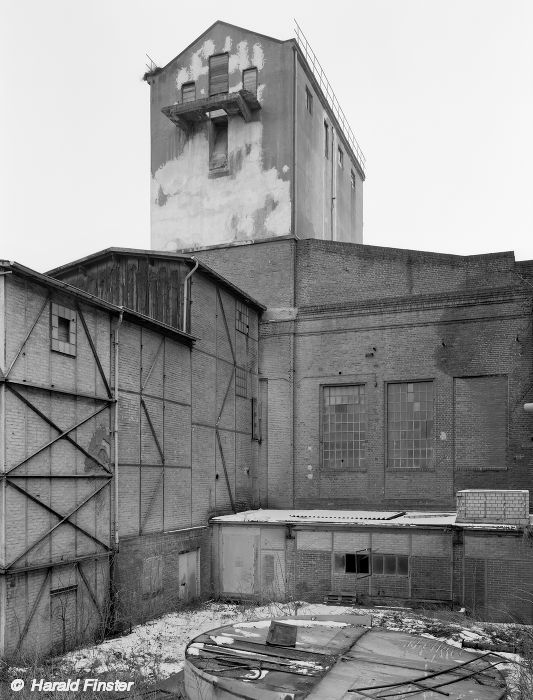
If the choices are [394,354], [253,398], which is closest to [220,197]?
[253,398]

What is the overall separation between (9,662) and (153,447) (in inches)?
252

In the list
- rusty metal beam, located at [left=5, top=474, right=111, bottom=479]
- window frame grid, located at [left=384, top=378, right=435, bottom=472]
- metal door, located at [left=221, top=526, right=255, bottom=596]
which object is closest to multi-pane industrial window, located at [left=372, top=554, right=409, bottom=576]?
metal door, located at [left=221, top=526, right=255, bottom=596]

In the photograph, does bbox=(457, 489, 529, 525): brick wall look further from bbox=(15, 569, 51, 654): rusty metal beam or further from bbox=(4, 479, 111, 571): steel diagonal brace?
bbox=(15, 569, 51, 654): rusty metal beam

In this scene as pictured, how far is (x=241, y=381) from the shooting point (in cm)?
2362

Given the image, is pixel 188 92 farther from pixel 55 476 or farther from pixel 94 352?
pixel 55 476

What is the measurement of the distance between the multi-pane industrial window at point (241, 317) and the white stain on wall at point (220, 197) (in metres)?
3.32

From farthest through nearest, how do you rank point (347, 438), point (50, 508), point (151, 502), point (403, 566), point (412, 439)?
1. point (347, 438)
2. point (412, 439)
3. point (403, 566)
4. point (151, 502)
5. point (50, 508)

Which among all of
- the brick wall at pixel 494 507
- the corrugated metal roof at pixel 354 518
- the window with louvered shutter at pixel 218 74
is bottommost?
the corrugated metal roof at pixel 354 518

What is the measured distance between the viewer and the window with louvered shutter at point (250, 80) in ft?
87.5

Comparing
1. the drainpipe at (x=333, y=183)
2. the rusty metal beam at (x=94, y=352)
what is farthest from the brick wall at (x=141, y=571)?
the drainpipe at (x=333, y=183)

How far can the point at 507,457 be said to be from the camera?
21766 millimetres

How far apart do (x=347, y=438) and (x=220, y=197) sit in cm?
1036

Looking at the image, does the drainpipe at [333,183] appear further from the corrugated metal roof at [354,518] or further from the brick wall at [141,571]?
the brick wall at [141,571]

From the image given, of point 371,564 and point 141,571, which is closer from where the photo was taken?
point 141,571
